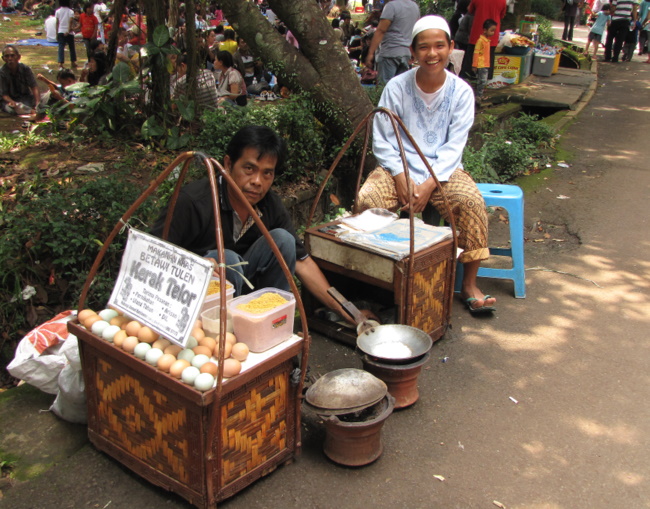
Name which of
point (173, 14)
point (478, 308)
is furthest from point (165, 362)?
point (173, 14)

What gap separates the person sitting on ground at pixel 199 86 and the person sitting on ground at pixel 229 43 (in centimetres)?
509

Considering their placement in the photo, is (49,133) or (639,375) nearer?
(639,375)

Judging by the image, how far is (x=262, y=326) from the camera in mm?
2301

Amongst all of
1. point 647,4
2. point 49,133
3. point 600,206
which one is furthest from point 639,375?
point 647,4

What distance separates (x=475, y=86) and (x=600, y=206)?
3890 mm

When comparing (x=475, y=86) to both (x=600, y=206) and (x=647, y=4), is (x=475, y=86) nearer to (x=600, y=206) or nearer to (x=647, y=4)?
(x=600, y=206)

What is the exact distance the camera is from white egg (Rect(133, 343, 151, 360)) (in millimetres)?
2232

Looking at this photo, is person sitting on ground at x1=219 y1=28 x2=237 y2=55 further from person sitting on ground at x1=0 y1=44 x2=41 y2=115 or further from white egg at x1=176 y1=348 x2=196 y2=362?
white egg at x1=176 y1=348 x2=196 y2=362

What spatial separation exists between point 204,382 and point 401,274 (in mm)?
1427

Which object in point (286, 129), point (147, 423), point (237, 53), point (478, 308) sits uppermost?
point (237, 53)

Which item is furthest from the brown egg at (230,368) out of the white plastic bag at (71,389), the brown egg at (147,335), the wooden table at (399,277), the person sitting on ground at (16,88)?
the person sitting on ground at (16,88)

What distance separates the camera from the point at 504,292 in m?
4.35

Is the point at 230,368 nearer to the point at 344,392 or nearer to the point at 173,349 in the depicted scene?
the point at 173,349

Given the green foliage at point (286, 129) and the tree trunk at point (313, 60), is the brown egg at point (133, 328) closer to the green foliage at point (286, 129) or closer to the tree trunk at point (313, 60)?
the green foliage at point (286, 129)
